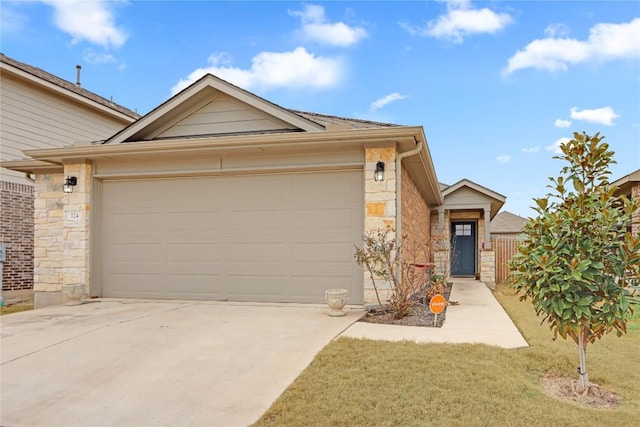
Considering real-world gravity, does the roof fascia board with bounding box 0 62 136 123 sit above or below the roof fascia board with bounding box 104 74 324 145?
above

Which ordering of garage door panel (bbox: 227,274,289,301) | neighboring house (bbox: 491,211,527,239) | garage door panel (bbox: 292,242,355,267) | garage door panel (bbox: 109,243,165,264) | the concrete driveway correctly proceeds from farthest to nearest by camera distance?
1. neighboring house (bbox: 491,211,527,239)
2. garage door panel (bbox: 109,243,165,264)
3. garage door panel (bbox: 227,274,289,301)
4. garage door panel (bbox: 292,242,355,267)
5. the concrete driveway

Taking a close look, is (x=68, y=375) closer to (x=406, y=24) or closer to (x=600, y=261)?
(x=600, y=261)

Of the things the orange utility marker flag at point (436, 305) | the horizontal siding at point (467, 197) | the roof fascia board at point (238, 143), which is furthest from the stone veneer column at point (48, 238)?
the horizontal siding at point (467, 197)

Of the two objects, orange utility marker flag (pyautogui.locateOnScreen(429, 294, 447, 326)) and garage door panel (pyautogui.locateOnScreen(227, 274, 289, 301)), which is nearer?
orange utility marker flag (pyautogui.locateOnScreen(429, 294, 447, 326))

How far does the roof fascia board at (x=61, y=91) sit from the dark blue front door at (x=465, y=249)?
1365cm

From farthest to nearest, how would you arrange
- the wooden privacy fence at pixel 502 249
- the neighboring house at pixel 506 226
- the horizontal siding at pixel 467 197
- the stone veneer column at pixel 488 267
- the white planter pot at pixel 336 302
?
the neighboring house at pixel 506 226 → the horizontal siding at pixel 467 197 → the wooden privacy fence at pixel 502 249 → the stone veneer column at pixel 488 267 → the white planter pot at pixel 336 302

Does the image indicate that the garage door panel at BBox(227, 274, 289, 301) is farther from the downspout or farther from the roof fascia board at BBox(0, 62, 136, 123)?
the roof fascia board at BBox(0, 62, 136, 123)

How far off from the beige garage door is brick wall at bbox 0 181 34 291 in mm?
4418

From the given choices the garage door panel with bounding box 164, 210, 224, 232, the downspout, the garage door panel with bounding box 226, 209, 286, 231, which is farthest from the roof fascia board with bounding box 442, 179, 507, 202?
the garage door panel with bounding box 164, 210, 224, 232

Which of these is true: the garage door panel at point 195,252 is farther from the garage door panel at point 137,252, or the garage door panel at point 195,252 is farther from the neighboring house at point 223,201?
the garage door panel at point 137,252

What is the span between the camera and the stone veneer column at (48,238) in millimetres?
9750

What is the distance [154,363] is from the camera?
486 centimetres

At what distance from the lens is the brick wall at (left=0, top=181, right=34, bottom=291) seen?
11.7m

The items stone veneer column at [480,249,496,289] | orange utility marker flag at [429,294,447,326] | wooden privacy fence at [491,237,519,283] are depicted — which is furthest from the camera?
wooden privacy fence at [491,237,519,283]
